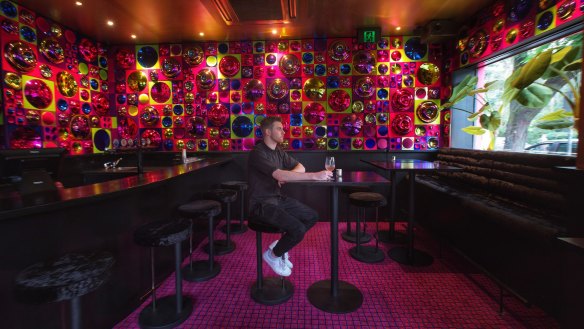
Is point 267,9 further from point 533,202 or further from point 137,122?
point 533,202

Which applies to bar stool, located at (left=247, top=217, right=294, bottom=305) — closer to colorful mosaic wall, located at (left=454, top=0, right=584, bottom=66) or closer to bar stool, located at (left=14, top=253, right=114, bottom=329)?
bar stool, located at (left=14, top=253, right=114, bottom=329)

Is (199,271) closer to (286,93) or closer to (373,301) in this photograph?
(373,301)

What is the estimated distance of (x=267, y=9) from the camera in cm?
333

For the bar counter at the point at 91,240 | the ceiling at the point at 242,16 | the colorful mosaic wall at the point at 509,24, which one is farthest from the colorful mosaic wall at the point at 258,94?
the bar counter at the point at 91,240

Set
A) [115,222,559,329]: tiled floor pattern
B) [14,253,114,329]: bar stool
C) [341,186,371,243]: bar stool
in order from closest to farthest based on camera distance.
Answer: [14,253,114,329]: bar stool, [115,222,559,329]: tiled floor pattern, [341,186,371,243]: bar stool

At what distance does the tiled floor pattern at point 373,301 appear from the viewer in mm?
2072

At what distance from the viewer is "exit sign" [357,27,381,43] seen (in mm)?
4086

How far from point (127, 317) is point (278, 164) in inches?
73.5

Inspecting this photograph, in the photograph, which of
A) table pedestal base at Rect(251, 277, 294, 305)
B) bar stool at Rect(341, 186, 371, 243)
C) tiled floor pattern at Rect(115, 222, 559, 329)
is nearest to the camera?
tiled floor pattern at Rect(115, 222, 559, 329)

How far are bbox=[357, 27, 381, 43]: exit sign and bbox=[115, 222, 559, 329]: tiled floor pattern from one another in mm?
3322

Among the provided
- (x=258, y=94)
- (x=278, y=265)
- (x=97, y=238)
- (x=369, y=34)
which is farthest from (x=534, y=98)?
(x=97, y=238)

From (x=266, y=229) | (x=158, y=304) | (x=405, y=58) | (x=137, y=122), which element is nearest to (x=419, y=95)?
(x=405, y=58)

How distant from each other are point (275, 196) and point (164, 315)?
1.35m

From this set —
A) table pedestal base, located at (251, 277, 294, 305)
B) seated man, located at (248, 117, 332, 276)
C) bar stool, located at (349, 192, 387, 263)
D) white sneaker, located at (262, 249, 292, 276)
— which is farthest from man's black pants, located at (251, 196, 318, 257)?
bar stool, located at (349, 192, 387, 263)
